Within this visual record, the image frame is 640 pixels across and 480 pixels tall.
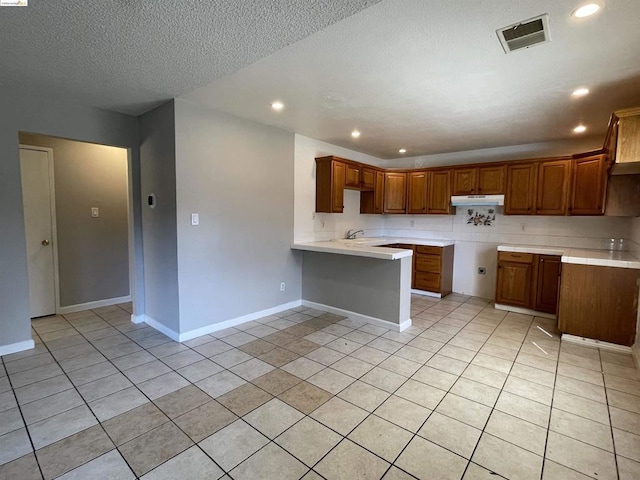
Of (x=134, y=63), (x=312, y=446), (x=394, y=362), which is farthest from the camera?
(x=394, y=362)

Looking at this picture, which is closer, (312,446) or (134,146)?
(312,446)

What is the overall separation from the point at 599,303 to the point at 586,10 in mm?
2912

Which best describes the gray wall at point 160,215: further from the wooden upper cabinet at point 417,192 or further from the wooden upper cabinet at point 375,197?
the wooden upper cabinet at point 417,192

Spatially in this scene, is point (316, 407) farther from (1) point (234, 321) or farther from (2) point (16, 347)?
(2) point (16, 347)

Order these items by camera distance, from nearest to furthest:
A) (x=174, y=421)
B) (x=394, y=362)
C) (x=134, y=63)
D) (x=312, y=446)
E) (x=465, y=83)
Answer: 1. (x=312, y=446)
2. (x=174, y=421)
3. (x=134, y=63)
4. (x=465, y=83)
5. (x=394, y=362)

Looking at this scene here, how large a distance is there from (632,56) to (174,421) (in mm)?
3966

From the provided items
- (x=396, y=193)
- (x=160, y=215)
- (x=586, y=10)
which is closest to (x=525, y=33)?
(x=586, y=10)

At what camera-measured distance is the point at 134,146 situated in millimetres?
3727

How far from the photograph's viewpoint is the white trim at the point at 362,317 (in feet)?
12.2

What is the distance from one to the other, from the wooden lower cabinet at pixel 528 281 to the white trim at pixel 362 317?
171cm

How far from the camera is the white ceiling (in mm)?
1683

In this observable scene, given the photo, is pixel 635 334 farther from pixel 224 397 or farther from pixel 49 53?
pixel 49 53

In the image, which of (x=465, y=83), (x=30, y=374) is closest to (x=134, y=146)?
(x=30, y=374)

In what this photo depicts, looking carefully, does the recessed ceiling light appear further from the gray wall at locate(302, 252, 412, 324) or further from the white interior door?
the white interior door
